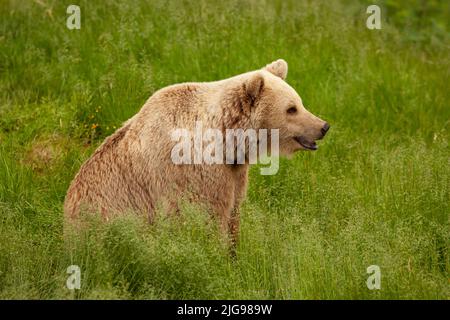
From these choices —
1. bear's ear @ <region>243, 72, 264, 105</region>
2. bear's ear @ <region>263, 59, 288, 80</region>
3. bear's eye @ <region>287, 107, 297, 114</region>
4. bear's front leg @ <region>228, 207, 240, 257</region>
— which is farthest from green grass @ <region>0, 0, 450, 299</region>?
bear's ear @ <region>263, 59, 288, 80</region>

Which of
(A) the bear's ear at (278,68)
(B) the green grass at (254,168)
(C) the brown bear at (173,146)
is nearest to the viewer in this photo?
(B) the green grass at (254,168)

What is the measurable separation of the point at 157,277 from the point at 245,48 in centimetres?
404

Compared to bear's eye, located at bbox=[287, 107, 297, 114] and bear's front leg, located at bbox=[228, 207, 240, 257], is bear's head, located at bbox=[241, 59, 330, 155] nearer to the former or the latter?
bear's eye, located at bbox=[287, 107, 297, 114]

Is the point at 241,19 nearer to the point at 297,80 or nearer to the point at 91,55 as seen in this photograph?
the point at 297,80

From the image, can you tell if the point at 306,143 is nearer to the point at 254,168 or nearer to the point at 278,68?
the point at 278,68

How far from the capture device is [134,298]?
5109 millimetres

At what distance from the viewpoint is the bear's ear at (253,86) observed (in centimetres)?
592

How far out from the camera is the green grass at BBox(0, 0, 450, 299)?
5258mm

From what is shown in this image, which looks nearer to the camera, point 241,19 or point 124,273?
point 124,273

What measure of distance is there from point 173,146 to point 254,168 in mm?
1580

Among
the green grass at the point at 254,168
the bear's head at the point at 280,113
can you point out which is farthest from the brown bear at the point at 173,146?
the green grass at the point at 254,168

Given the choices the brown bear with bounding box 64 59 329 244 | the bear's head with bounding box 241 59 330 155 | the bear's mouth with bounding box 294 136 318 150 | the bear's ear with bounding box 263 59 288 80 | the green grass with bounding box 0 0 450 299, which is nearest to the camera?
the green grass with bounding box 0 0 450 299

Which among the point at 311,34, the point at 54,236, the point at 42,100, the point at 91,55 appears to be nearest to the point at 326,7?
the point at 311,34

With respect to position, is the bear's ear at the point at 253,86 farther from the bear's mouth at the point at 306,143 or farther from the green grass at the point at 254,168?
the green grass at the point at 254,168
